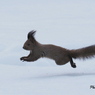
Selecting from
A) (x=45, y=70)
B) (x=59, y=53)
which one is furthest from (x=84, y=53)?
(x=45, y=70)

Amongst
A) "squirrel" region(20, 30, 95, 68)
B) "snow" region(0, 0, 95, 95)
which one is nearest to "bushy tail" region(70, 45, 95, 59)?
"squirrel" region(20, 30, 95, 68)

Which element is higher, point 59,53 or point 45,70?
point 59,53

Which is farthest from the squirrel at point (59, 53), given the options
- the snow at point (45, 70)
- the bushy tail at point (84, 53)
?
the snow at point (45, 70)

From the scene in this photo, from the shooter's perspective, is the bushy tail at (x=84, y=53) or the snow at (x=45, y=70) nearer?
the snow at (x=45, y=70)

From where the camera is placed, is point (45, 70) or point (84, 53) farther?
point (45, 70)

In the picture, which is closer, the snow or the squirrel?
the snow

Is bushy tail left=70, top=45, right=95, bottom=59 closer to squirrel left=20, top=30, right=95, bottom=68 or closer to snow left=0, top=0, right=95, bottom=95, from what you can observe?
squirrel left=20, top=30, right=95, bottom=68

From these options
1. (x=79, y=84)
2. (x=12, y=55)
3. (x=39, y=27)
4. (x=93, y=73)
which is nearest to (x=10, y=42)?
(x=12, y=55)

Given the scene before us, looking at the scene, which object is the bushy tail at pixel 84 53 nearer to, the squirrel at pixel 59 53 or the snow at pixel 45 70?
the squirrel at pixel 59 53

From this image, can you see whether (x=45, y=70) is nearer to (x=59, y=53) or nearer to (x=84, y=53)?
(x=59, y=53)

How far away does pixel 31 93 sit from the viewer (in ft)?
16.7

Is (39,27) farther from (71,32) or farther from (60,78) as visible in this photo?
(60,78)

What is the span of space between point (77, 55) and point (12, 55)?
1896 millimetres

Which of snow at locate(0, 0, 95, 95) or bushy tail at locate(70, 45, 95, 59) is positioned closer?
snow at locate(0, 0, 95, 95)
